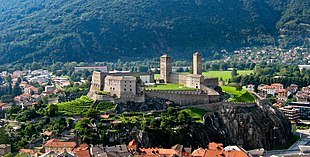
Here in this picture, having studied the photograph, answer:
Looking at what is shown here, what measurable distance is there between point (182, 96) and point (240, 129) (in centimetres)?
1154

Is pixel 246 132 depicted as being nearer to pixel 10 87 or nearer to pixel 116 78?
pixel 116 78

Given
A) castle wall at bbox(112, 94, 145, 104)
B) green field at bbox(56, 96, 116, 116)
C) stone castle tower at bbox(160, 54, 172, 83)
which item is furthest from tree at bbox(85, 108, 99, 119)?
stone castle tower at bbox(160, 54, 172, 83)

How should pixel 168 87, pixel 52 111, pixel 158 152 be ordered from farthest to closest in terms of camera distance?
1. pixel 168 87
2. pixel 52 111
3. pixel 158 152

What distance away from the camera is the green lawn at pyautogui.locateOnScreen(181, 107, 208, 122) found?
9044cm

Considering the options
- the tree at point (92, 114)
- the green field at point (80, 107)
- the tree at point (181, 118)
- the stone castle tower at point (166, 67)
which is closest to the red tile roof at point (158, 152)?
the tree at point (92, 114)

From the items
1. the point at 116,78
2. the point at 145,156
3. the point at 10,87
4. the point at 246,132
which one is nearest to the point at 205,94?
the point at 246,132

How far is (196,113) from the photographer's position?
9275 centimetres

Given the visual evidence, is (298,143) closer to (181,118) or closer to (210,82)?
(210,82)

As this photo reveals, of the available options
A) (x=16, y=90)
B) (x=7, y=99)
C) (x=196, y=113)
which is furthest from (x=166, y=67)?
(x=16, y=90)

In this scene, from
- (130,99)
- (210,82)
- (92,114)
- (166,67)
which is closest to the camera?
(92,114)

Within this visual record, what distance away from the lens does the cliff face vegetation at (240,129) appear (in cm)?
8431

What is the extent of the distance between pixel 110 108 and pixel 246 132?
23.9 metres

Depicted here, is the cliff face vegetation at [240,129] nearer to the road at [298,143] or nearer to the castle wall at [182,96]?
the road at [298,143]

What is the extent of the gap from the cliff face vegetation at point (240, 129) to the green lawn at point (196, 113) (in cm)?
118
